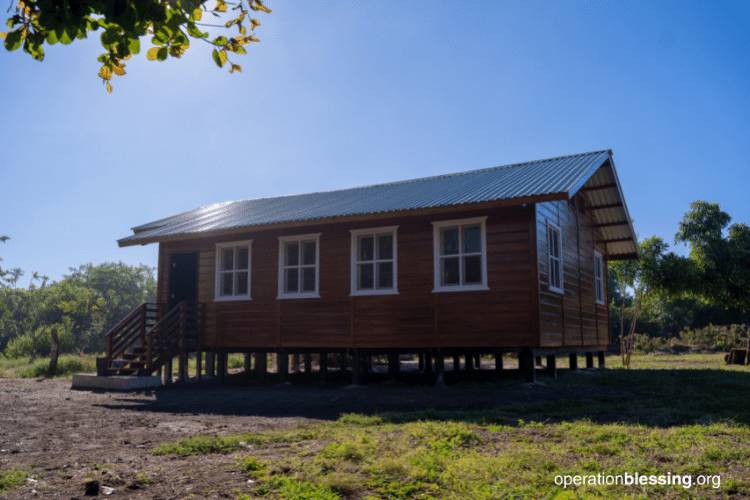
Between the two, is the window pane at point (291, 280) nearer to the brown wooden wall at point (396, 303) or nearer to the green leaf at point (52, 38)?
the brown wooden wall at point (396, 303)

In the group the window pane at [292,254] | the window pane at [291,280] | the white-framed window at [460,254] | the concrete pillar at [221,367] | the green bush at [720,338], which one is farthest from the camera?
the green bush at [720,338]

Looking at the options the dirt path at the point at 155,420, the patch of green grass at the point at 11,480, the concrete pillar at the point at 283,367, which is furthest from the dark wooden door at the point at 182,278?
the patch of green grass at the point at 11,480

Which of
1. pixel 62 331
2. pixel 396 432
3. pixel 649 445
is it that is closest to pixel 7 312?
pixel 62 331

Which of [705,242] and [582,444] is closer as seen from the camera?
[582,444]

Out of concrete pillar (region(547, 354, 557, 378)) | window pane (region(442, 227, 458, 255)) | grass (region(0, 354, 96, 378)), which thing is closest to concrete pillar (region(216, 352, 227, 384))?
grass (region(0, 354, 96, 378))

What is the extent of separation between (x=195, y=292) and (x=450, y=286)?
8056mm

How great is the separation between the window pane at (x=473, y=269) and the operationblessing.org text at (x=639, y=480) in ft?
27.8

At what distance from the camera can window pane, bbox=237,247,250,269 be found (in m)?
16.1

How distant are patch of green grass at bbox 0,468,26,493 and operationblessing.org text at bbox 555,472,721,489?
4418 mm

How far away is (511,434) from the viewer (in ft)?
20.9

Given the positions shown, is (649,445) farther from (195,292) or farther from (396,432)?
(195,292)

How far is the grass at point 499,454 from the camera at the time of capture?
439 centimetres

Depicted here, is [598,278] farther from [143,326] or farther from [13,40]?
[13,40]

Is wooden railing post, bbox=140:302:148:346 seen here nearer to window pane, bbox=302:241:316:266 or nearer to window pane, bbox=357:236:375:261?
window pane, bbox=302:241:316:266
